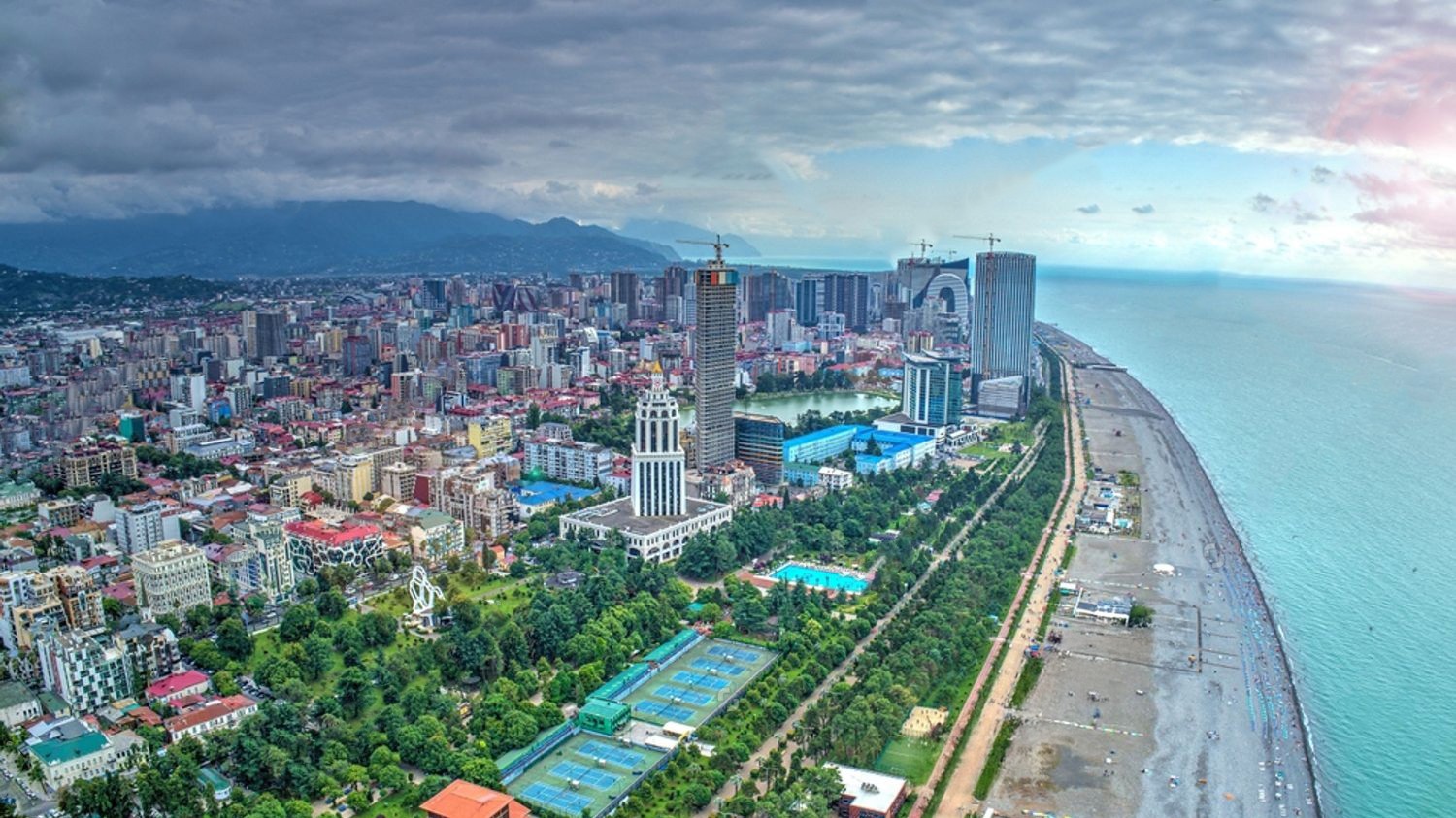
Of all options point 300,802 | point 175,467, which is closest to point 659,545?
point 300,802

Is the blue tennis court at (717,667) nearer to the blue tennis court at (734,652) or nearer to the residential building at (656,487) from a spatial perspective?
the blue tennis court at (734,652)

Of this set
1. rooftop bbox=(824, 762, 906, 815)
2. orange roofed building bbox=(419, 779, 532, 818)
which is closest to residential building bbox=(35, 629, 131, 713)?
orange roofed building bbox=(419, 779, 532, 818)

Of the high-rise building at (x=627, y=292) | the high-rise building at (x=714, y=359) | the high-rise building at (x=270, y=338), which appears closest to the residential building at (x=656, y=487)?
the high-rise building at (x=714, y=359)

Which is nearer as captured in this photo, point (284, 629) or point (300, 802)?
point (300, 802)

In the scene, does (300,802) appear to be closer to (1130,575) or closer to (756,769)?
(756,769)

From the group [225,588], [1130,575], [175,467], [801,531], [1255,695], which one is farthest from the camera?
[175,467]

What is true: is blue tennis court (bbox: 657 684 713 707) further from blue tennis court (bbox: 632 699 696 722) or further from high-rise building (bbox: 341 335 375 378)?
high-rise building (bbox: 341 335 375 378)
